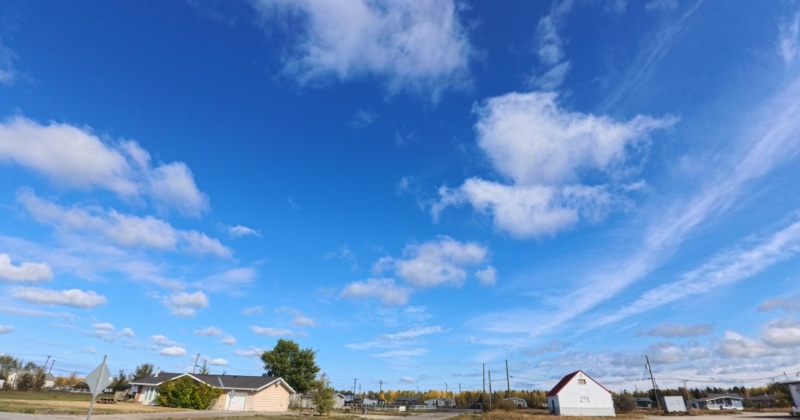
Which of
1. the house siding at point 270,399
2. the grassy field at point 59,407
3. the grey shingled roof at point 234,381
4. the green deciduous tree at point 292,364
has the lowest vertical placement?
the grassy field at point 59,407

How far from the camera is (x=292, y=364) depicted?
83.4 metres

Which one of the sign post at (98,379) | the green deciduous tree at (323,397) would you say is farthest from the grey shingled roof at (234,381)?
the sign post at (98,379)

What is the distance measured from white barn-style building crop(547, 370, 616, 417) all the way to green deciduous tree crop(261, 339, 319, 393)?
47.2m

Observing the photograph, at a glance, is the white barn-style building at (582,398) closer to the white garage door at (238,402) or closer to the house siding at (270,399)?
the house siding at (270,399)

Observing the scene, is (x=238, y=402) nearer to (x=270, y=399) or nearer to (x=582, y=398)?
(x=270, y=399)

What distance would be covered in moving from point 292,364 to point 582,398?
55176mm

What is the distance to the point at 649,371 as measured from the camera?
226ft

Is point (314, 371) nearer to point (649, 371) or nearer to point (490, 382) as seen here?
point (490, 382)

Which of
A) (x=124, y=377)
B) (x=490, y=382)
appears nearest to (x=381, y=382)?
(x=490, y=382)

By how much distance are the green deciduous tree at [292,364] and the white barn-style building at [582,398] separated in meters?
47.2

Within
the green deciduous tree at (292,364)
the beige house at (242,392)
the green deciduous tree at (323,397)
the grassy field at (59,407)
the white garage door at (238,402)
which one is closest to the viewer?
the grassy field at (59,407)

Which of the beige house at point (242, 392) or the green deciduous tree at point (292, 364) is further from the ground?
the green deciduous tree at point (292, 364)

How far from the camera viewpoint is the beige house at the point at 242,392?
52844 millimetres

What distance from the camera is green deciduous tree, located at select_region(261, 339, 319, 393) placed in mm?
81312
